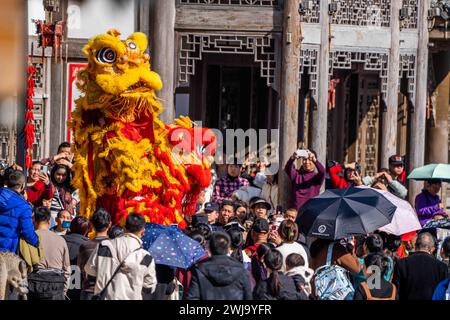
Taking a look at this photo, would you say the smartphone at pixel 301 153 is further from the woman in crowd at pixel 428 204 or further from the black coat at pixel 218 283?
the black coat at pixel 218 283

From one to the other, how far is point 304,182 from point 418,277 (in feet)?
20.1

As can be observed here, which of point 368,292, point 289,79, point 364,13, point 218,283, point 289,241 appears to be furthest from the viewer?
point 364,13

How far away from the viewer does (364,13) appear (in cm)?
2103

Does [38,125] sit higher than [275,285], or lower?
higher

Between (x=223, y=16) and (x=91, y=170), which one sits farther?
(x=223, y=16)

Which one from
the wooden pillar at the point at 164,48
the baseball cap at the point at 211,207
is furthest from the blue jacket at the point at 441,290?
the wooden pillar at the point at 164,48

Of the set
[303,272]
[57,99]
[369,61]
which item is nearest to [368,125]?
[369,61]

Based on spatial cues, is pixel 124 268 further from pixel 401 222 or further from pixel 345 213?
pixel 401 222

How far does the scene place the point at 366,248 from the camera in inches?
516

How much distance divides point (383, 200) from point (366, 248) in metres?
0.83

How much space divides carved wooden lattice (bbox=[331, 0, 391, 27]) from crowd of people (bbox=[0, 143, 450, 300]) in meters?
4.99

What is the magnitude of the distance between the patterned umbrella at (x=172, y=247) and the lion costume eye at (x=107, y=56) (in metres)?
3.08

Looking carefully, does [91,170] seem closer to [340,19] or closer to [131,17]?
[131,17]

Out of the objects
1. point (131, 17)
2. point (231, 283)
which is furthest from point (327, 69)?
point (231, 283)
